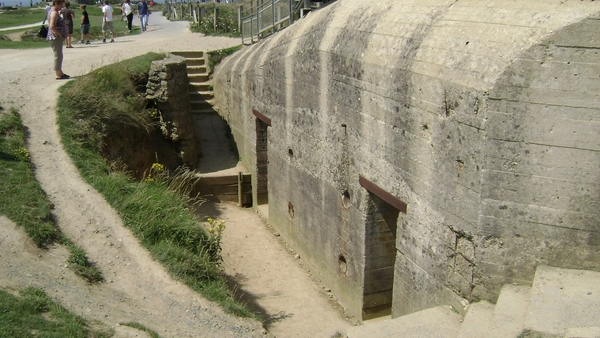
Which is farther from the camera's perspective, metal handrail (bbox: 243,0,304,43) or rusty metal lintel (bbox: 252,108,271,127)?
metal handrail (bbox: 243,0,304,43)

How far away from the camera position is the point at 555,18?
5.32m

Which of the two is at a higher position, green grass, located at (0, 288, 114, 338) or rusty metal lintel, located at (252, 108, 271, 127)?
rusty metal lintel, located at (252, 108, 271, 127)

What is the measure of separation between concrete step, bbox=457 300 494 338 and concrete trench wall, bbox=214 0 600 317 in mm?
129

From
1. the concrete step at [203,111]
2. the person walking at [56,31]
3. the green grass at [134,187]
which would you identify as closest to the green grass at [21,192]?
the green grass at [134,187]

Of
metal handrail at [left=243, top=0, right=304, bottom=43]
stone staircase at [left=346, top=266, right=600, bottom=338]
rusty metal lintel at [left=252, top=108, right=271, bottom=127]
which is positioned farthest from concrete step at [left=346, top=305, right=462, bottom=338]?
metal handrail at [left=243, top=0, right=304, bottom=43]

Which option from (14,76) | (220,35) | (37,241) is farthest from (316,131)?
(220,35)

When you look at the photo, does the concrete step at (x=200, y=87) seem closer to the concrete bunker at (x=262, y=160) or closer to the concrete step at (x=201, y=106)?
the concrete step at (x=201, y=106)

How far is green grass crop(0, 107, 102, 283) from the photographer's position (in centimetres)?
726

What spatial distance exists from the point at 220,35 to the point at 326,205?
1202 cm

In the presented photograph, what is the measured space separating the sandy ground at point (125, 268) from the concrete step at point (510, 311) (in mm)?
2563

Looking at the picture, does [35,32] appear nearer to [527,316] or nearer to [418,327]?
[418,327]

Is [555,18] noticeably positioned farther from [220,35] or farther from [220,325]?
[220,35]

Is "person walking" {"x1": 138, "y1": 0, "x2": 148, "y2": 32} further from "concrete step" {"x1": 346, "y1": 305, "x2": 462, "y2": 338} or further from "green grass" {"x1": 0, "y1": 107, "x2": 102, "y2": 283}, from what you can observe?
"concrete step" {"x1": 346, "y1": 305, "x2": 462, "y2": 338}

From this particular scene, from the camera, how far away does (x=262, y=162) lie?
12.8 m
